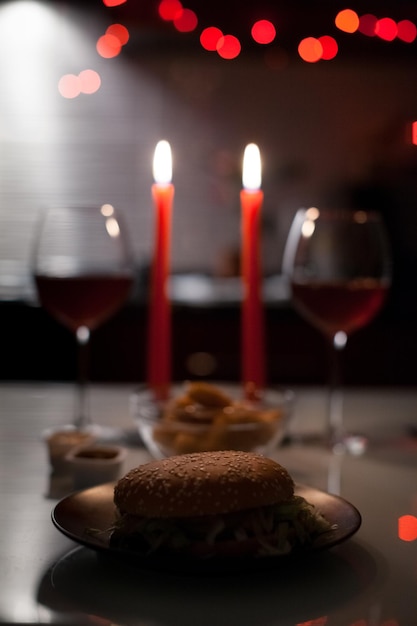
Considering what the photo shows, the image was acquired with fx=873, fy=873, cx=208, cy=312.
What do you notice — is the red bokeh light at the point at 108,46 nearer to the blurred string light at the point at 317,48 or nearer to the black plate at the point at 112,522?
the blurred string light at the point at 317,48

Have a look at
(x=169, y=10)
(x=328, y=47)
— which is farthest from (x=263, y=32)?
(x=169, y=10)

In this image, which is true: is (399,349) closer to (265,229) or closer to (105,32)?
(265,229)

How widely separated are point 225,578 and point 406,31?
11.3 feet

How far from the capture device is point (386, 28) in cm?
359

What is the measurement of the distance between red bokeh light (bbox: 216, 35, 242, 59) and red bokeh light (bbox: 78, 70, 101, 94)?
0.57 m

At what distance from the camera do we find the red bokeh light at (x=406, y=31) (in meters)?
3.58

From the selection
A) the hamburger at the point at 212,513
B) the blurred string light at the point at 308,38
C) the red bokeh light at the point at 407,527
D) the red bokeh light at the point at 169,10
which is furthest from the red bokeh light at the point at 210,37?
the hamburger at the point at 212,513

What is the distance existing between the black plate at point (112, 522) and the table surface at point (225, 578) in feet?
0.04

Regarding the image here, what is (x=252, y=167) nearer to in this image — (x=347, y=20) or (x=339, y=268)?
(x=339, y=268)

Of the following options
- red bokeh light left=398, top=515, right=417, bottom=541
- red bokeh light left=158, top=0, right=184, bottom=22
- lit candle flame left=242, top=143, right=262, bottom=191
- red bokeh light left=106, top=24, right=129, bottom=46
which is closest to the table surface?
red bokeh light left=398, top=515, right=417, bottom=541

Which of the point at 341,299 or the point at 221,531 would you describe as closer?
the point at 221,531

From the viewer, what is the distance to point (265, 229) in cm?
372

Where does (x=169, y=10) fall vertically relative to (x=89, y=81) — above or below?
above

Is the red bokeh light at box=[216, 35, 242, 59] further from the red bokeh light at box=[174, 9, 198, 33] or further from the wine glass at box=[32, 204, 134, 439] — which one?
the wine glass at box=[32, 204, 134, 439]
